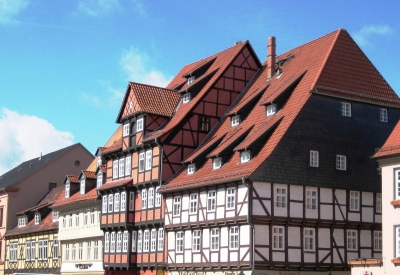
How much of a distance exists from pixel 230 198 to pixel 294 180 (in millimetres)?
3690

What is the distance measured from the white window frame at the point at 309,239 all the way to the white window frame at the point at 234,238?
3.81 metres

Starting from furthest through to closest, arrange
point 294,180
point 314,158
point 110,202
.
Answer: point 110,202, point 314,158, point 294,180

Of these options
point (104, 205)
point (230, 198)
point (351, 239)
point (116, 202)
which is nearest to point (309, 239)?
point (351, 239)

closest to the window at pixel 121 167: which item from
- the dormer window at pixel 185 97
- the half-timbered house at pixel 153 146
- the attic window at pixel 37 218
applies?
the half-timbered house at pixel 153 146

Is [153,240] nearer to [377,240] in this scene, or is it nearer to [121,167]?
[121,167]

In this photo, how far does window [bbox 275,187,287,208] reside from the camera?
42.8 metres

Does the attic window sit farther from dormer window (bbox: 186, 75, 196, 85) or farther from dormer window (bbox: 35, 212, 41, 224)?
dormer window (bbox: 186, 75, 196, 85)

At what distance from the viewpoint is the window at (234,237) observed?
42.8 metres

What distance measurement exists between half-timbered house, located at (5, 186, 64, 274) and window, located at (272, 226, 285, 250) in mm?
30607

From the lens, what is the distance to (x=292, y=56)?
5169cm

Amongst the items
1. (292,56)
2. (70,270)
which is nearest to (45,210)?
(70,270)

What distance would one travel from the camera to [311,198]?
43875mm

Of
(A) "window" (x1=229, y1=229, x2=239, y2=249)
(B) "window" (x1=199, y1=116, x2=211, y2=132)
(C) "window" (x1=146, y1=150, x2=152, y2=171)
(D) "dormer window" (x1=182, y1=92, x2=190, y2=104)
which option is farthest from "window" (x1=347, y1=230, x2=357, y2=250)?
(D) "dormer window" (x1=182, y1=92, x2=190, y2=104)

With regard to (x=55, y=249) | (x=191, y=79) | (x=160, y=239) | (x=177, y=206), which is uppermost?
(x=191, y=79)
